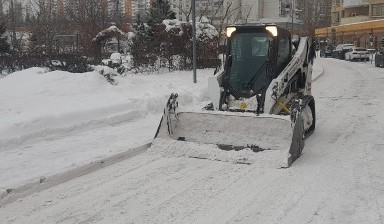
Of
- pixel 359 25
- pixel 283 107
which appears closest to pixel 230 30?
pixel 283 107

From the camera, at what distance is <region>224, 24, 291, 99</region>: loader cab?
27.3 feet

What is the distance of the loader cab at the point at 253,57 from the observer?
833 centimetres

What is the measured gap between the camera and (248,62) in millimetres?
8562

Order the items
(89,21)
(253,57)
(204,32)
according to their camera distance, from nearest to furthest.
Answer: (253,57), (204,32), (89,21)

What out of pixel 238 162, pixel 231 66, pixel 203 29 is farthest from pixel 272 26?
pixel 203 29

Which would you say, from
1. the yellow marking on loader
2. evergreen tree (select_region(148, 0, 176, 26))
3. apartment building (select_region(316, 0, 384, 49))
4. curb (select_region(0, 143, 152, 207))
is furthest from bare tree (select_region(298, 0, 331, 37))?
curb (select_region(0, 143, 152, 207))

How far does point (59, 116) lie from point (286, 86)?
16.0 feet

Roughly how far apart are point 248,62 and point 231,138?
65.6 inches

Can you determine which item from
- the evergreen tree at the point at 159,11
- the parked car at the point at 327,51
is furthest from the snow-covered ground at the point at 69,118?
the parked car at the point at 327,51

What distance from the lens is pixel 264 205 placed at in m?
5.51

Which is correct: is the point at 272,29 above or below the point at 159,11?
below

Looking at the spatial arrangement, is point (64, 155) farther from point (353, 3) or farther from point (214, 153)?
point (353, 3)

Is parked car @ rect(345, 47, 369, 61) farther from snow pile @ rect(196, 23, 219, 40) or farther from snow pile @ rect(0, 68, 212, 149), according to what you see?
snow pile @ rect(0, 68, 212, 149)

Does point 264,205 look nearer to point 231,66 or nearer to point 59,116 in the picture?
point 231,66
